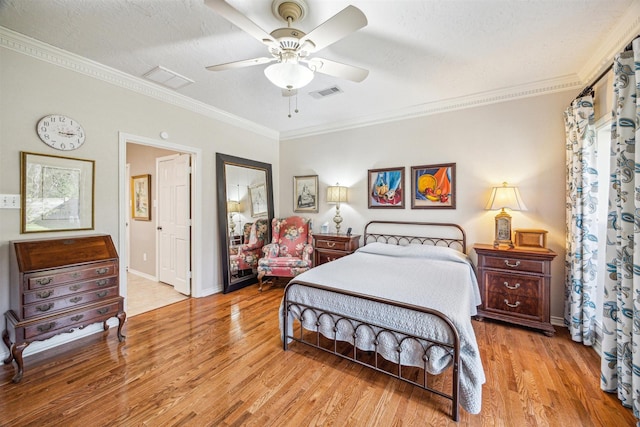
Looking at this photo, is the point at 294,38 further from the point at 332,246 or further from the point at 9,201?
the point at 332,246

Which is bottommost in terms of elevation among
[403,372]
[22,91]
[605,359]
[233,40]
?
[403,372]

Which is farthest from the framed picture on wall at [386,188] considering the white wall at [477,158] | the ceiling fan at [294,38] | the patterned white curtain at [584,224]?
the ceiling fan at [294,38]

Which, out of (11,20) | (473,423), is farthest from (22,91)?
(473,423)

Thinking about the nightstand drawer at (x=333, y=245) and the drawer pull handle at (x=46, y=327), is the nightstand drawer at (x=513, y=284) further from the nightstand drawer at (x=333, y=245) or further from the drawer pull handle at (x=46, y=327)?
the drawer pull handle at (x=46, y=327)

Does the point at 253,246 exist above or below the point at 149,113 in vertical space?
below

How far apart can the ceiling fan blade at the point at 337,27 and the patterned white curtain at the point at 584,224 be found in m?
2.56

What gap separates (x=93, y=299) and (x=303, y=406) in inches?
84.7

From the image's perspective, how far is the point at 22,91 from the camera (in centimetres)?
229

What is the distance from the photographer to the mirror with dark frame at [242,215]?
160 inches

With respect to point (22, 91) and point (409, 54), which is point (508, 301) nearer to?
point (409, 54)

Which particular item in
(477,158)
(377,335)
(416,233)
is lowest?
(377,335)

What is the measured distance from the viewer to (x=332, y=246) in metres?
4.15

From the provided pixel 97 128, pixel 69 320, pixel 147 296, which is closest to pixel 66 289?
pixel 69 320

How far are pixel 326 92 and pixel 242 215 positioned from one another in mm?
2383
